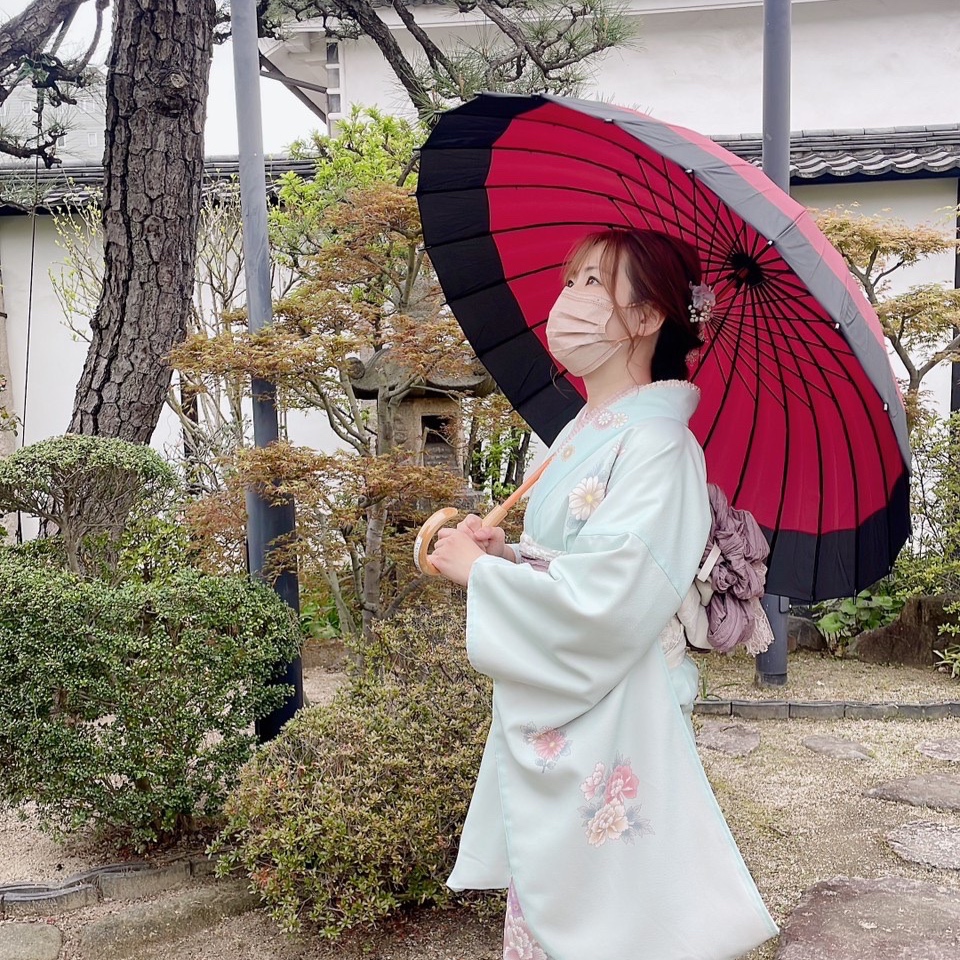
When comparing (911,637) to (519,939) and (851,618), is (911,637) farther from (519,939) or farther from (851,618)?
(519,939)

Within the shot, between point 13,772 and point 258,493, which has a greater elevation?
point 258,493

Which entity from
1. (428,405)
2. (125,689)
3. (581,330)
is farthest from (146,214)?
(581,330)

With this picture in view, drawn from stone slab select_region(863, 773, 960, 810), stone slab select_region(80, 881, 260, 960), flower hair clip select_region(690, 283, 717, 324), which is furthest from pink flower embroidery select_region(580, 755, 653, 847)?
stone slab select_region(863, 773, 960, 810)

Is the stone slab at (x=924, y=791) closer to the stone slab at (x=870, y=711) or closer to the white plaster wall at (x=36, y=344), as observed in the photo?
the stone slab at (x=870, y=711)

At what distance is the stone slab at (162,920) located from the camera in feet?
10.5

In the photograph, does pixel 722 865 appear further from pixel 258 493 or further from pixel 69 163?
pixel 69 163

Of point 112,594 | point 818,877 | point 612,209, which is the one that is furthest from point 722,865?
point 112,594

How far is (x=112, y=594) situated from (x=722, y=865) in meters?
2.30

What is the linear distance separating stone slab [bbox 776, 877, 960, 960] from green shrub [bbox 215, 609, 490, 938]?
3.70 feet

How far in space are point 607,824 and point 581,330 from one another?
3.33 ft

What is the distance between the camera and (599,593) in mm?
1818

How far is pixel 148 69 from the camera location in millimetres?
4332

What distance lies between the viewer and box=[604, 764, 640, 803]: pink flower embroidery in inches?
75.0

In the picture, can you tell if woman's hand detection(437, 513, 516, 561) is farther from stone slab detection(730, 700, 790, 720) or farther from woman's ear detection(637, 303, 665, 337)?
stone slab detection(730, 700, 790, 720)
